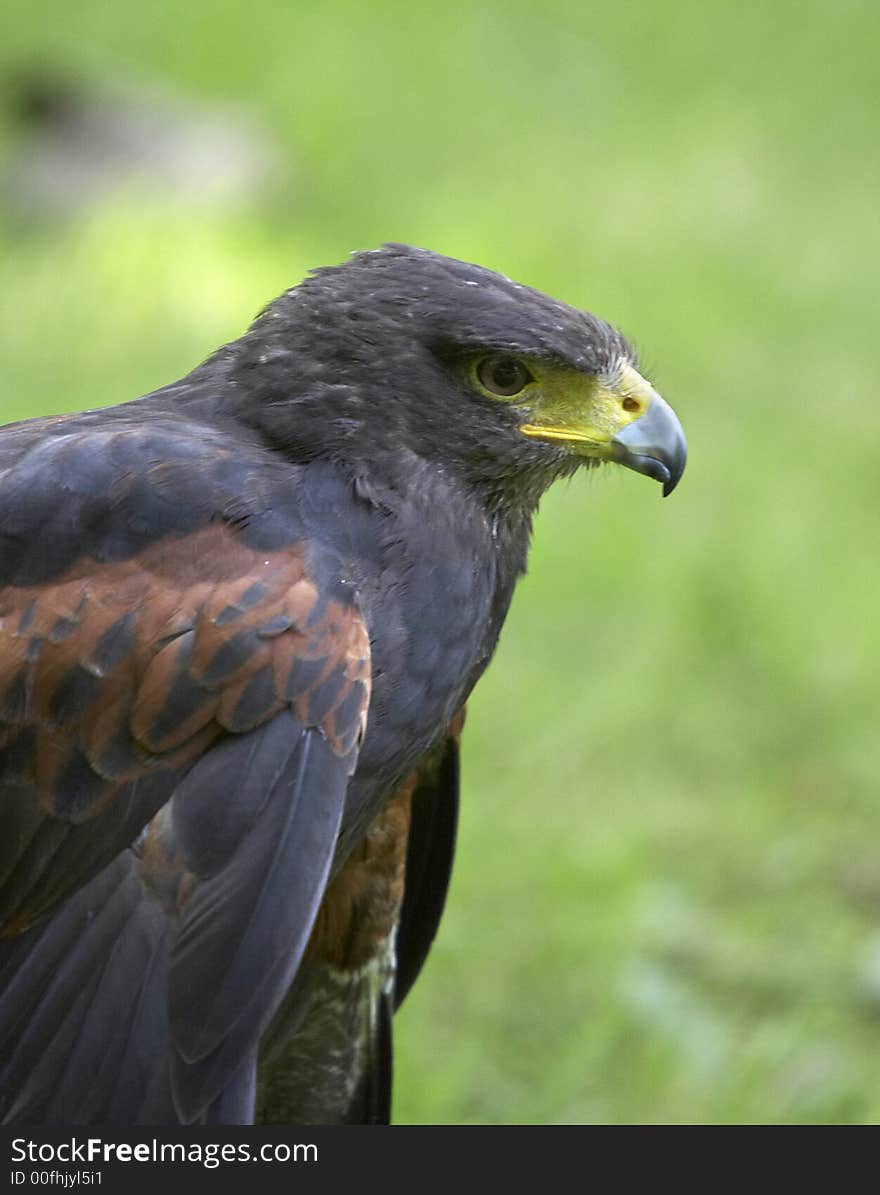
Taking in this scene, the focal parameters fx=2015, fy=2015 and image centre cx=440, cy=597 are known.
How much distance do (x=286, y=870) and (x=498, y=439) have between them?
811 mm

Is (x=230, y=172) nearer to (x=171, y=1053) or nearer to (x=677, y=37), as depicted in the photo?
(x=677, y=37)

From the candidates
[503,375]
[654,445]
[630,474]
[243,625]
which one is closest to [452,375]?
[503,375]

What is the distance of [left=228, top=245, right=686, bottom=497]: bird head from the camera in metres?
3.16

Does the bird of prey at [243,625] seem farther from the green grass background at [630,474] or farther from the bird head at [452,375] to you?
the green grass background at [630,474]

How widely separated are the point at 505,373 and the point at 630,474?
4653 mm

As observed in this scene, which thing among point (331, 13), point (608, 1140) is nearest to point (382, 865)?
point (608, 1140)

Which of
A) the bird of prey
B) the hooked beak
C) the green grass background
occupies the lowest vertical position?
the bird of prey

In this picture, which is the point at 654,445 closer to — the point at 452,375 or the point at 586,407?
the point at 586,407

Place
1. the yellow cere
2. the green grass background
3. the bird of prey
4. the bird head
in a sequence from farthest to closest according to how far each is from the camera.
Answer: the green grass background → the yellow cere → the bird head → the bird of prey

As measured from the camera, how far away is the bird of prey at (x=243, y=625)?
2828mm

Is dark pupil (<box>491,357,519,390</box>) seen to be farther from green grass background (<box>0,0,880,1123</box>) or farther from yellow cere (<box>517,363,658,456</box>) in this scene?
green grass background (<box>0,0,880,1123</box>)

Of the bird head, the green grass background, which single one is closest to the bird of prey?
the bird head

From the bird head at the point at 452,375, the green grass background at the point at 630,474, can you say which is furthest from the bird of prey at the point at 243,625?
the green grass background at the point at 630,474

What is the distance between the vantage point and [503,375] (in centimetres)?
323
